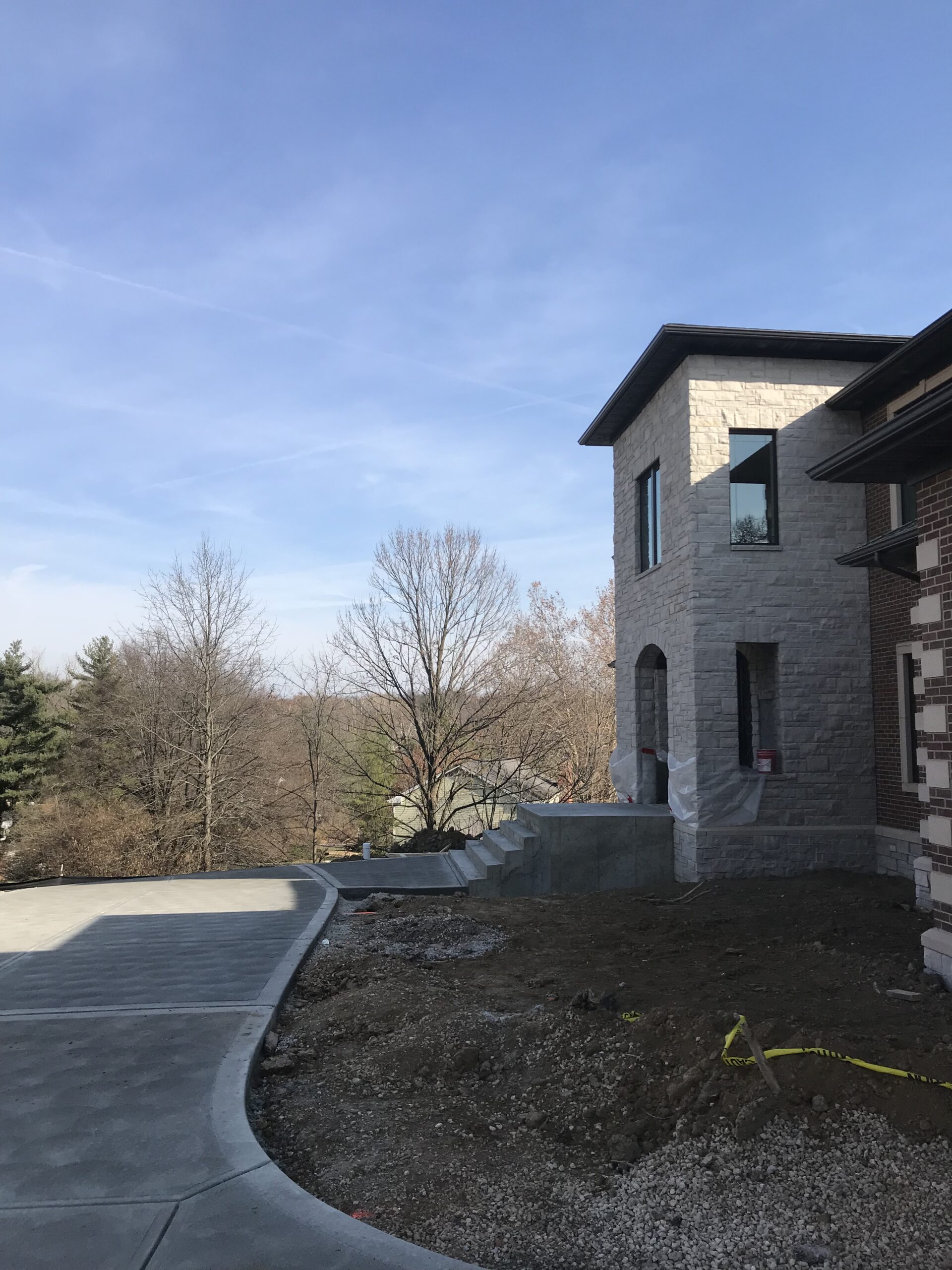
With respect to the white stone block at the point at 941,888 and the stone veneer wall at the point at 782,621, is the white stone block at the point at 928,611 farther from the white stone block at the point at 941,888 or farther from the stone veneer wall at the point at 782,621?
the stone veneer wall at the point at 782,621

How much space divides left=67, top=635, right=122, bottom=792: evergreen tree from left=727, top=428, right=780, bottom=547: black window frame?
69.4ft

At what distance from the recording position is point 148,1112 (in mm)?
3887

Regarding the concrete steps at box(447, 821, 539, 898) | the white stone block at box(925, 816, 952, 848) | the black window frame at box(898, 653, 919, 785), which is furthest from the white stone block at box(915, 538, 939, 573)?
the concrete steps at box(447, 821, 539, 898)

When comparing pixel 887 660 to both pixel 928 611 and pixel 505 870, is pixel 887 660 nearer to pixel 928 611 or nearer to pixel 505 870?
pixel 928 611

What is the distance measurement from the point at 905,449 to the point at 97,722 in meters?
26.7

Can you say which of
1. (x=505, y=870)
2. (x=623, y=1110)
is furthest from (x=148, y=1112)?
(x=505, y=870)

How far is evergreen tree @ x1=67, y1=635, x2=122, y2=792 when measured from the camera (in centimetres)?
2597

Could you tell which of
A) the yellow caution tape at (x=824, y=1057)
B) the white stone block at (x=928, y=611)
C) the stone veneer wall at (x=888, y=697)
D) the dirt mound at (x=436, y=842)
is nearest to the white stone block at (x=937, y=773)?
the white stone block at (x=928, y=611)

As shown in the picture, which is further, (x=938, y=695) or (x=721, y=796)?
(x=721, y=796)

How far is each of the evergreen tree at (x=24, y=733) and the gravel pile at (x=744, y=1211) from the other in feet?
90.9

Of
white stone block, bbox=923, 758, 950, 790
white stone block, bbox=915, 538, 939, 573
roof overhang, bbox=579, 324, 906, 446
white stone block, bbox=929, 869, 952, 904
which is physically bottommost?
white stone block, bbox=929, 869, 952, 904

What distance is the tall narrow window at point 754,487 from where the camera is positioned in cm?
1096

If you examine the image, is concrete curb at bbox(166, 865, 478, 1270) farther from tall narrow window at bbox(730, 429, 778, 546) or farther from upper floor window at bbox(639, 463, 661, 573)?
upper floor window at bbox(639, 463, 661, 573)

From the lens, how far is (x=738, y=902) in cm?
903
